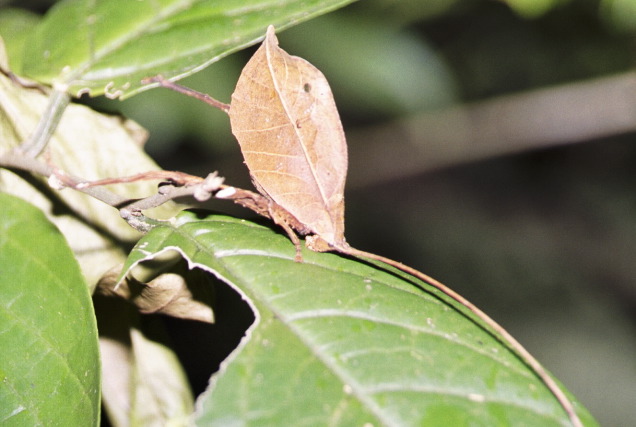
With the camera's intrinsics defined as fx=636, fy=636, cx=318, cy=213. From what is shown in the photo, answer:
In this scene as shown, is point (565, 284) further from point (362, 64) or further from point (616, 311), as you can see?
point (362, 64)

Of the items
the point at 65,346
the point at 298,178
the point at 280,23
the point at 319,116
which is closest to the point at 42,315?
the point at 65,346

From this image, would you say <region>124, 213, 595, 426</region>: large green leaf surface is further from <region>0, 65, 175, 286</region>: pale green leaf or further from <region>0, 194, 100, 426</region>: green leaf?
<region>0, 65, 175, 286</region>: pale green leaf

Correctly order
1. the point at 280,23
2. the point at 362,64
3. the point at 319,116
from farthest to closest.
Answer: the point at 362,64 < the point at 280,23 < the point at 319,116

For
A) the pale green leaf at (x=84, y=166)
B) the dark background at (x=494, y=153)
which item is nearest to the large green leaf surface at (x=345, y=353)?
the pale green leaf at (x=84, y=166)

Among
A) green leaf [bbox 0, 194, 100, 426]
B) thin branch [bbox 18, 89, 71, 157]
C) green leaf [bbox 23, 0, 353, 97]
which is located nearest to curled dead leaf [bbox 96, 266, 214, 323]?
green leaf [bbox 0, 194, 100, 426]

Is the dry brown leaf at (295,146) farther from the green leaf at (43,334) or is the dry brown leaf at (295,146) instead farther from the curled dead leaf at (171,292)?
the green leaf at (43,334)
